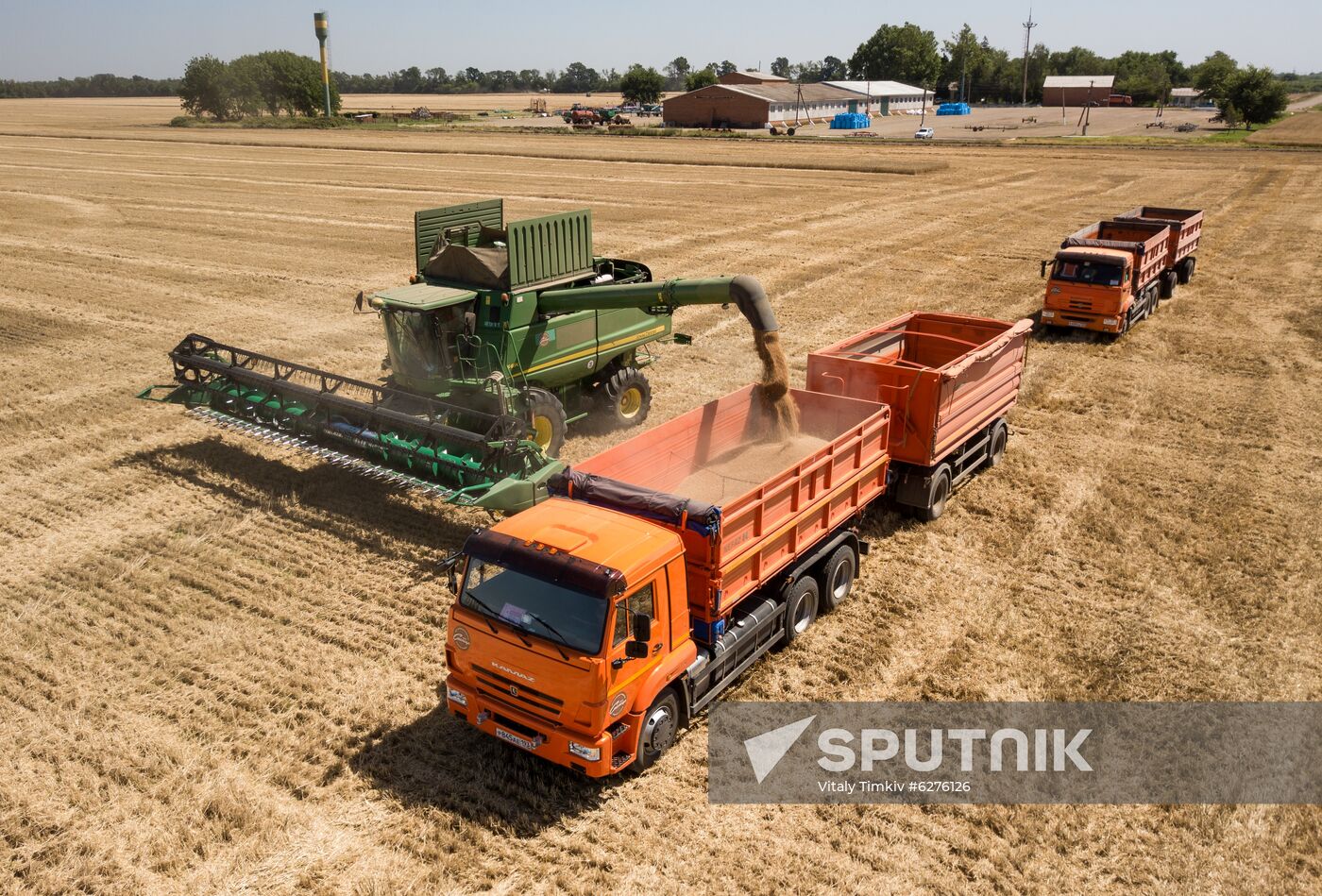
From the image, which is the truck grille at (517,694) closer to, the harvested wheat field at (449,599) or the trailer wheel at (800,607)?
the harvested wheat field at (449,599)

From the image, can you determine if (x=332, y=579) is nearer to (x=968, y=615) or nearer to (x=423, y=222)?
(x=423, y=222)

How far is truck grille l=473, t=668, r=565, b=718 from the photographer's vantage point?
689cm

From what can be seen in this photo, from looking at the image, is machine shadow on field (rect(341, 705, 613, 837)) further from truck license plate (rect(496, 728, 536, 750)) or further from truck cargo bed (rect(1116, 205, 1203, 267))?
truck cargo bed (rect(1116, 205, 1203, 267))

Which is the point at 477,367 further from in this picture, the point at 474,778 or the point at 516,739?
the point at 516,739

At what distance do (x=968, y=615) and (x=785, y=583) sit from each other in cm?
218

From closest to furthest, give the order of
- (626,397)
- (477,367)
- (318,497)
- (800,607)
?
(800,607), (477,367), (318,497), (626,397)

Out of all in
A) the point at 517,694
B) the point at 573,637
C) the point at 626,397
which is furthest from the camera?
the point at 626,397

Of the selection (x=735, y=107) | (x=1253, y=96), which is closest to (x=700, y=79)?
(x=735, y=107)

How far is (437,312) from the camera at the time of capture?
12078 mm

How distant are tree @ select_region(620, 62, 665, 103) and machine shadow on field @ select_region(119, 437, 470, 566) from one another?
10850 cm

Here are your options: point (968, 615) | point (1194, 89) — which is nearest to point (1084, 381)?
A: point (968, 615)

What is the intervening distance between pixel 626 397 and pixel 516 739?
321 inches

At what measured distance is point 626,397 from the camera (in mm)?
14727

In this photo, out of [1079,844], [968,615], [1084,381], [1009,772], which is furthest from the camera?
[1084,381]
